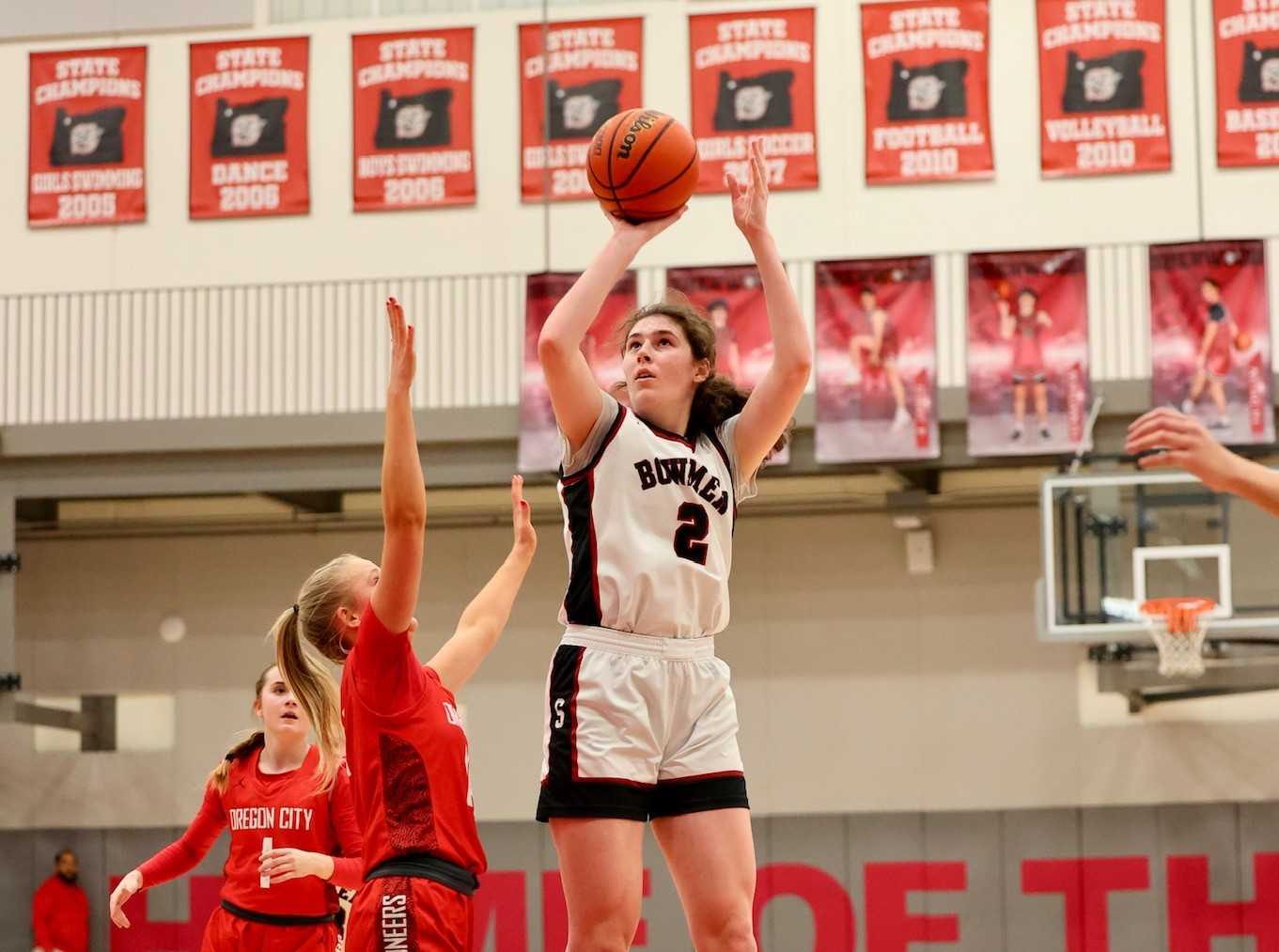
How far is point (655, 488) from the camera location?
4.25 metres

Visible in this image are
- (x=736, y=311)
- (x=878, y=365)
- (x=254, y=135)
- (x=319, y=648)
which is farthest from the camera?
(x=254, y=135)

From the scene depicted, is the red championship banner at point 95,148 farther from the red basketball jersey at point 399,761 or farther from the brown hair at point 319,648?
the red basketball jersey at point 399,761

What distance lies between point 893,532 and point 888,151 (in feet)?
13.7

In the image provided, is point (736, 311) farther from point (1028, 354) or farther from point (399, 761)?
point (399, 761)

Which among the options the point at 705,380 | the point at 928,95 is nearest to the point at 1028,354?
the point at 928,95

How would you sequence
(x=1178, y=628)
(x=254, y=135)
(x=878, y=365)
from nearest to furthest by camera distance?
(x=1178, y=628)
(x=878, y=365)
(x=254, y=135)

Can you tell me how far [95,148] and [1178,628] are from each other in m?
13.2

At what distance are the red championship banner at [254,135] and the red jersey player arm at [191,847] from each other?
13690mm

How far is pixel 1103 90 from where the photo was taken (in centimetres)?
1820

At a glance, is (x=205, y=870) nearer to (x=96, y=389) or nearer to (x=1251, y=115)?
(x=96, y=389)

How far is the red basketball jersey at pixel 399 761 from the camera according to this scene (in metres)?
4.23

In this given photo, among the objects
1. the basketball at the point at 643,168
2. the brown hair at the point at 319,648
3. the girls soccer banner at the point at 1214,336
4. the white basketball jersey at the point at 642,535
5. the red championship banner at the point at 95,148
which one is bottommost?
the brown hair at the point at 319,648

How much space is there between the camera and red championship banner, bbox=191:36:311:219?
63.4ft

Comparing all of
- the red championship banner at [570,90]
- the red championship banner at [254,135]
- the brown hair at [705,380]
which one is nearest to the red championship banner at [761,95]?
the red championship banner at [570,90]
